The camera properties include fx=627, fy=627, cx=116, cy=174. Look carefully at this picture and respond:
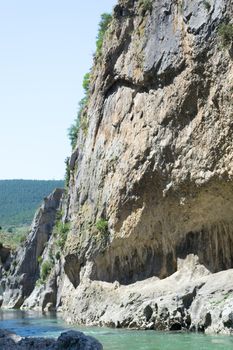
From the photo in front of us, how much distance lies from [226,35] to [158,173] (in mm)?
7755

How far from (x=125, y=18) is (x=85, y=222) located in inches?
517

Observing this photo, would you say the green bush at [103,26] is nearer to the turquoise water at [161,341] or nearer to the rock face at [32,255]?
the turquoise water at [161,341]

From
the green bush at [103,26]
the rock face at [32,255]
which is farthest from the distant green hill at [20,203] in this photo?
the green bush at [103,26]

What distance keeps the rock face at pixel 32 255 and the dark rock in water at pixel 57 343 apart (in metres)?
69.0

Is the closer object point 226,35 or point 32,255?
point 226,35

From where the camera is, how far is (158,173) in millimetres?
32281

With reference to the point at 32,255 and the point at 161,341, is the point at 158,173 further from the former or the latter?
the point at 32,255

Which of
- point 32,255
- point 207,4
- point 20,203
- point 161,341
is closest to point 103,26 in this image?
point 207,4

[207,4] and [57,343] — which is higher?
[207,4]

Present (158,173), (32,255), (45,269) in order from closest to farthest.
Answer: (158,173), (45,269), (32,255)

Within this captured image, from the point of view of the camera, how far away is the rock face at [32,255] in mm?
80812

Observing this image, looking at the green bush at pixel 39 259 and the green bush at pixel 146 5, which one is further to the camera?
the green bush at pixel 39 259

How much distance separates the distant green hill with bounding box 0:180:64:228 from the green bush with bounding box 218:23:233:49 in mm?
145110

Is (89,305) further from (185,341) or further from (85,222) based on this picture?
(185,341)
